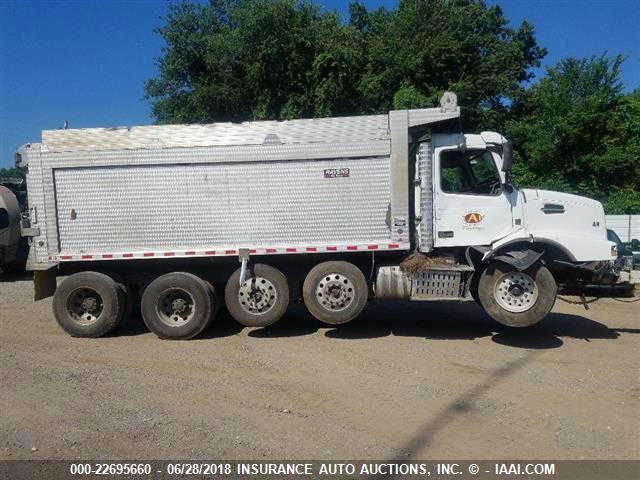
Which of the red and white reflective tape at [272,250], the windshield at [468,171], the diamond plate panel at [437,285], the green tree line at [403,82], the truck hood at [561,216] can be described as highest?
the green tree line at [403,82]

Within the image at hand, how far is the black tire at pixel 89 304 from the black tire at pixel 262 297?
1863 mm

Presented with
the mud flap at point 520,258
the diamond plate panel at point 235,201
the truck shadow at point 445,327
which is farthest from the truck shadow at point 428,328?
the diamond plate panel at point 235,201

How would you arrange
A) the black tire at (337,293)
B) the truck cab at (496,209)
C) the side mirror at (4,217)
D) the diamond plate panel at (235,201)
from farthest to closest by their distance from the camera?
the side mirror at (4,217)
the diamond plate panel at (235,201)
the black tire at (337,293)
the truck cab at (496,209)

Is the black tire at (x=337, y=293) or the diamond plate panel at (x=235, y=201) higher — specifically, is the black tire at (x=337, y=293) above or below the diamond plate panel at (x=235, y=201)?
below

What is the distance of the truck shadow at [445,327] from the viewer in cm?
908

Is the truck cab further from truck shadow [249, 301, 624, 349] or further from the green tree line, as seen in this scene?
the green tree line

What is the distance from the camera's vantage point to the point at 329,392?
651 cm

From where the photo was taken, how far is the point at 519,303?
840 cm

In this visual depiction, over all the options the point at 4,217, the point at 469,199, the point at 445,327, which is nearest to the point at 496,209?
the point at 469,199

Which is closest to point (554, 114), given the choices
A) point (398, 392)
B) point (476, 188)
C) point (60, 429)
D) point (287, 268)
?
point (476, 188)

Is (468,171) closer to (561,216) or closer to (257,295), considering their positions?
(561,216)

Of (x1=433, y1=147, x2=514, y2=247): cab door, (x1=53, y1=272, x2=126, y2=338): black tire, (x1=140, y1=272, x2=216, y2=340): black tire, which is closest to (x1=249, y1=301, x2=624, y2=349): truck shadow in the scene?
(x1=140, y1=272, x2=216, y2=340): black tire

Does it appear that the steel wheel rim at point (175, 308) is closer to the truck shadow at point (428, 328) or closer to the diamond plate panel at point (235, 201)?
the truck shadow at point (428, 328)

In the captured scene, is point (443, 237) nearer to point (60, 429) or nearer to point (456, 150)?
point (456, 150)
